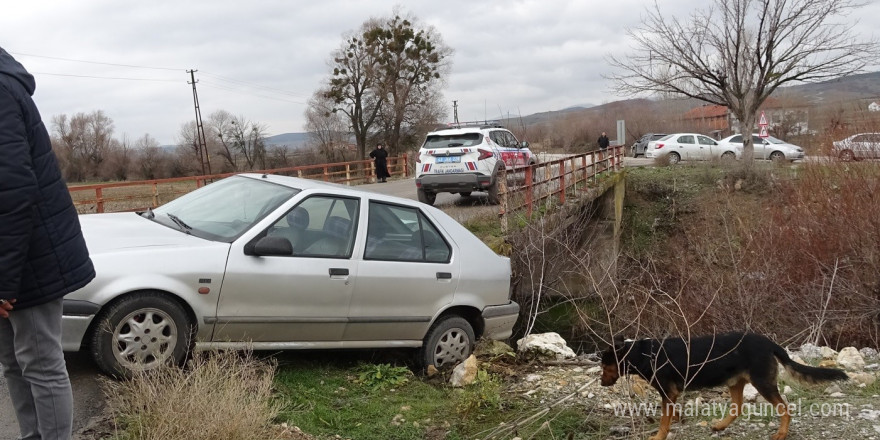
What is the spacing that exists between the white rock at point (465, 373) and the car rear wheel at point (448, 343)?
221mm

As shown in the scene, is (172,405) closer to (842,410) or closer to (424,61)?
(842,410)

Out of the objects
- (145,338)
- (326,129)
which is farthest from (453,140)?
(326,129)

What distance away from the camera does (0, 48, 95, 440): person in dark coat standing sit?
2584 millimetres

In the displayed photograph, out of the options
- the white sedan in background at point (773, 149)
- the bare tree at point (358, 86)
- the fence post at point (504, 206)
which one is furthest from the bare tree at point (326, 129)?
the fence post at point (504, 206)

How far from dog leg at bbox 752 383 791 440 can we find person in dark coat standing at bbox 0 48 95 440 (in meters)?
3.65

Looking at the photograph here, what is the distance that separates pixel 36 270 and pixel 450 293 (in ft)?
11.5

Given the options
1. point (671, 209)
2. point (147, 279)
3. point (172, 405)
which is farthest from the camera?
point (671, 209)

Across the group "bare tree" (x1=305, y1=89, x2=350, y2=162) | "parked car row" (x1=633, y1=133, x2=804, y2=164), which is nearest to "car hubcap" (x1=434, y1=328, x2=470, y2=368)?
"parked car row" (x1=633, y1=133, x2=804, y2=164)

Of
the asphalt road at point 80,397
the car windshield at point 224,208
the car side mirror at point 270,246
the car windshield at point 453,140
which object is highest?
the car windshield at point 453,140

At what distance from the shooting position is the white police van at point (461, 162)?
14.5 m

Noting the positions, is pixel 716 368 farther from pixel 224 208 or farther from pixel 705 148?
pixel 705 148

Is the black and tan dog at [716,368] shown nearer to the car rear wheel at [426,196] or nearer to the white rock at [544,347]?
the white rock at [544,347]

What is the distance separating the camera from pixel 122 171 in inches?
2250

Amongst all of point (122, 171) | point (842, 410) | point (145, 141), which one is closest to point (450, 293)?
point (842, 410)
